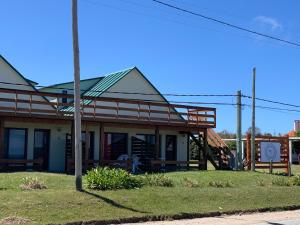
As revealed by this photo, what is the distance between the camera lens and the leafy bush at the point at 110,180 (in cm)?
1831

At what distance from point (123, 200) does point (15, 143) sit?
1315cm

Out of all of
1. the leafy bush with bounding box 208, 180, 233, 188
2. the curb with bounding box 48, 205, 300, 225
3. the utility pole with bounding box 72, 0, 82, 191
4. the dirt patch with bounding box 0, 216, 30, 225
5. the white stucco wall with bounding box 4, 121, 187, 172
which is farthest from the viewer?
the white stucco wall with bounding box 4, 121, 187, 172

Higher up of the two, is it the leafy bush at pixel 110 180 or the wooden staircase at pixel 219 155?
the wooden staircase at pixel 219 155

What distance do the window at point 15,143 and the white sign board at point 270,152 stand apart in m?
13.9

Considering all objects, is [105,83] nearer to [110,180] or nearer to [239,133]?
[239,133]

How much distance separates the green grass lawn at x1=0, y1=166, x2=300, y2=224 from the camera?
1456 centimetres

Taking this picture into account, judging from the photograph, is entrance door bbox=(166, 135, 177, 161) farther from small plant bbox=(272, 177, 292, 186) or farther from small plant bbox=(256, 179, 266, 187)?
small plant bbox=(272, 177, 292, 186)

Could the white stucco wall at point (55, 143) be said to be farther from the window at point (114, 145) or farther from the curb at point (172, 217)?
the curb at point (172, 217)

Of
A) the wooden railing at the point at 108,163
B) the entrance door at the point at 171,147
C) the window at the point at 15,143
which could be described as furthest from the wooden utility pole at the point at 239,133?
the window at the point at 15,143

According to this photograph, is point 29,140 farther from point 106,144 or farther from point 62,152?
point 106,144

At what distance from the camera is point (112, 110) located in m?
31.3

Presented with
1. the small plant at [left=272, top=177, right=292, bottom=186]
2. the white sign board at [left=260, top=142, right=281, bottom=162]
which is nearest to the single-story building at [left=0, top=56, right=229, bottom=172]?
the white sign board at [left=260, top=142, right=281, bottom=162]

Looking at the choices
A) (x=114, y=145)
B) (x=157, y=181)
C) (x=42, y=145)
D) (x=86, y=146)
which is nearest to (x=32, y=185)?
(x=157, y=181)

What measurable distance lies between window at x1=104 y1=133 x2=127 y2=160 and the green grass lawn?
9213mm
